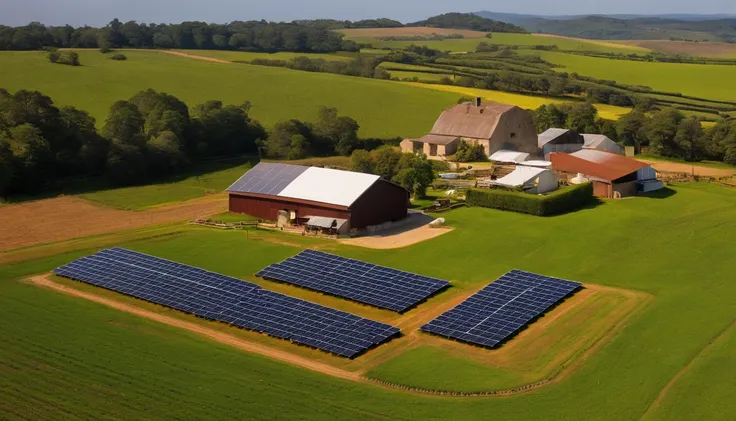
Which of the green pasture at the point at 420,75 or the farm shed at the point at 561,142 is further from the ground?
the green pasture at the point at 420,75

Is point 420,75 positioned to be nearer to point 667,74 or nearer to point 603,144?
point 667,74

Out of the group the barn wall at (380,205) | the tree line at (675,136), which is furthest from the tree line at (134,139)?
the barn wall at (380,205)

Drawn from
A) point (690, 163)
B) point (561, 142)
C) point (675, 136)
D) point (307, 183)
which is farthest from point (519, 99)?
point (307, 183)

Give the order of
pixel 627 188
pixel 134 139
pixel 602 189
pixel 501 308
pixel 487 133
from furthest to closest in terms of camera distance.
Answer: pixel 487 133
pixel 134 139
pixel 627 188
pixel 602 189
pixel 501 308

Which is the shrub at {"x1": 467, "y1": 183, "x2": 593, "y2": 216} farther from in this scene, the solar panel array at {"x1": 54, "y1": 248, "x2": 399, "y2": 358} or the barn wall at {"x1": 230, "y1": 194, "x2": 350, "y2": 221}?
the solar panel array at {"x1": 54, "y1": 248, "x2": 399, "y2": 358}

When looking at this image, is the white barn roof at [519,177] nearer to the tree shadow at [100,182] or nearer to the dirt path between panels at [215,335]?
the tree shadow at [100,182]

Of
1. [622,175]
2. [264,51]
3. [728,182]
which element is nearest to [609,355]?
[622,175]
